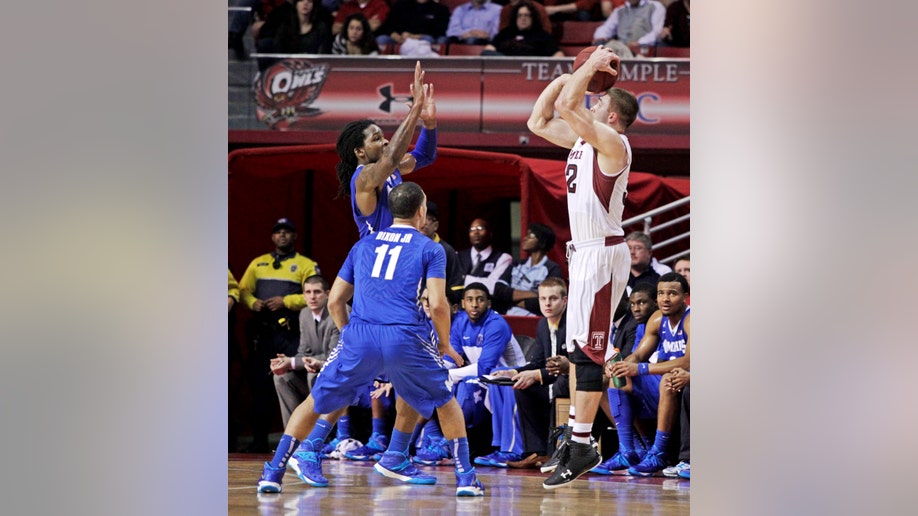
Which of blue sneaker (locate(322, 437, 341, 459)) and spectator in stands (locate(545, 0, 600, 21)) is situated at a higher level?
spectator in stands (locate(545, 0, 600, 21))

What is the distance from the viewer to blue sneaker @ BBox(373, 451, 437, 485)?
6.70 metres

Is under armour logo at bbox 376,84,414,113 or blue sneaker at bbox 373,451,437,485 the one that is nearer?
blue sneaker at bbox 373,451,437,485

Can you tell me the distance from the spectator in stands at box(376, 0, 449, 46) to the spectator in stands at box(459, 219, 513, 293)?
4.38 meters

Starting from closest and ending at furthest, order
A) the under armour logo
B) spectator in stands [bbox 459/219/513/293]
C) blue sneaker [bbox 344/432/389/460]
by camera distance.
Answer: blue sneaker [bbox 344/432/389/460], spectator in stands [bbox 459/219/513/293], the under armour logo

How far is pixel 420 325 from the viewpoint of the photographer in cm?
603

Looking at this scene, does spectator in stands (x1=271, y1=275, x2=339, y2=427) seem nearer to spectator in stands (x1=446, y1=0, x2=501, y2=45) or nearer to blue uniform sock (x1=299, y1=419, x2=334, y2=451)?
blue uniform sock (x1=299, y1=419, x2=334, y2=451)

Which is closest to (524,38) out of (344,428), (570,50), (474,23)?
(570,50)

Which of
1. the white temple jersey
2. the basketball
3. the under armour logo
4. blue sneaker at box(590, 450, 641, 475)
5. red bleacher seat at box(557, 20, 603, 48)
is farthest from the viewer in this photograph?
red bleacher seat at box(557, 20, 603, 48)

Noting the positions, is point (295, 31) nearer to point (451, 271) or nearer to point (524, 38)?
point (524, 38)

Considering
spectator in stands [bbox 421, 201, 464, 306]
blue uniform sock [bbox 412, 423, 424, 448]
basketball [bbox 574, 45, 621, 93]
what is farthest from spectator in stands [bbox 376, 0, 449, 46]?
basketball [bbox 574, 45, 621, 93]

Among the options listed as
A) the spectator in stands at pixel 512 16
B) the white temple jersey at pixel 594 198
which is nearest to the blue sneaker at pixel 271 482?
the white temple jersey at pixel 594 198
